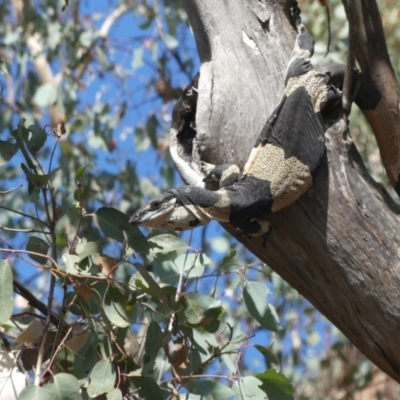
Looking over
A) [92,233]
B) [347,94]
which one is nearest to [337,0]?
[92,233]

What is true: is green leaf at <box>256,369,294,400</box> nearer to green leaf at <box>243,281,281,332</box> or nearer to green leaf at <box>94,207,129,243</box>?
green leaf at <box>243,281,281,332</box>

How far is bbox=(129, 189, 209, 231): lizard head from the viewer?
2908mm

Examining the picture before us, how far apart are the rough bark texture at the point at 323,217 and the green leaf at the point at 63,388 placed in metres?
0.97

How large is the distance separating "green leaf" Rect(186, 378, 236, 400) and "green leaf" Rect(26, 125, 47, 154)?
3.50ft

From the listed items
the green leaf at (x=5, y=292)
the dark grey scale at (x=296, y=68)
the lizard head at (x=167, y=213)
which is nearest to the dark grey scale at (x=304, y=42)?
Answer: the dark grey scale at (x=296, y=68)

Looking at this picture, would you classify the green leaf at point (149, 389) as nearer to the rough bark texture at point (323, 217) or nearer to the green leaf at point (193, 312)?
the green leaf at point (193, 312)

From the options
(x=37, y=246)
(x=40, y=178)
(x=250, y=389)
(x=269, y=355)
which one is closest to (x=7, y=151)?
(x=40, y=178)

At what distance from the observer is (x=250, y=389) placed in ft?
8.73

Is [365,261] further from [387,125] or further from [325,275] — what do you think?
[387,125]

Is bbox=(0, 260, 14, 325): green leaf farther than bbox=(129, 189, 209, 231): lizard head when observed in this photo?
No

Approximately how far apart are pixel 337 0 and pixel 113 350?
4.25 metres

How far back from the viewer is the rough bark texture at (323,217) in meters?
2.80

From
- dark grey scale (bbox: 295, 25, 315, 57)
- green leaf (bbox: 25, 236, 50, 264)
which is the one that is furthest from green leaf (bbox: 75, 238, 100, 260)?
dark grey scale (bbox: 295, 25, 315, 57)

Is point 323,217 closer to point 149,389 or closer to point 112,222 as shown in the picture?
point 112,222
